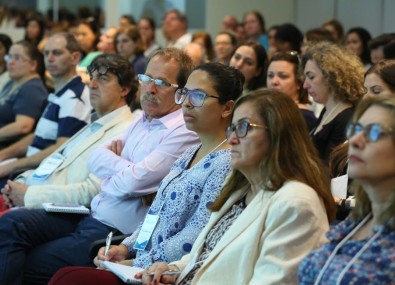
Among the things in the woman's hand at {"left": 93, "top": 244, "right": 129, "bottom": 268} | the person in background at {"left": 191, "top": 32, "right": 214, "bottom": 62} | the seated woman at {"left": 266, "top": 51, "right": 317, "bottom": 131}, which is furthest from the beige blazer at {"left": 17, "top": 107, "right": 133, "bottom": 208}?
the person in background at {"left": 191, "top": 32, "right": 214, "bottom": 62}

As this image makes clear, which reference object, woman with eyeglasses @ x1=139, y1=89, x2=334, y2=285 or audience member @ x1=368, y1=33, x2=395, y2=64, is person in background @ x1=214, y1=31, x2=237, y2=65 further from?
woman with eyeglasses @ x1=139, y1=89, x2=334, y2=285

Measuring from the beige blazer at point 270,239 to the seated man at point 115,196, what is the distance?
1072mm

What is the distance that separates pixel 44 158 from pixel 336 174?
7.37 ft

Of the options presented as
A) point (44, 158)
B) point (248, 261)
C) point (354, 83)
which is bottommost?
point (44, 158)

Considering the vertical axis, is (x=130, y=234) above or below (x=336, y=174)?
below

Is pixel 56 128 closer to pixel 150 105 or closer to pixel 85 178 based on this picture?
pixel 85 178

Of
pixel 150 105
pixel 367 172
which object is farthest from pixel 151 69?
pixel 367 172

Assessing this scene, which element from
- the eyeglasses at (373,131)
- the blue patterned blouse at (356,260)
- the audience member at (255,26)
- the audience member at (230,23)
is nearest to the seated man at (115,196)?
the blue patterned blouse at (356,260)

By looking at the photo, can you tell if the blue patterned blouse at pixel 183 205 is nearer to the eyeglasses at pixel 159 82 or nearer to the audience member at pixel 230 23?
the eyeglasses at pixel 159 82

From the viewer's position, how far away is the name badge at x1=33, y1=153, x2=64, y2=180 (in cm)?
454

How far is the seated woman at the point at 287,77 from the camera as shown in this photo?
16.3ft

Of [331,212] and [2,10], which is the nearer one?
[331,212]

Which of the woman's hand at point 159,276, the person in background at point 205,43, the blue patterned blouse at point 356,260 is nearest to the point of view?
the blue patterned blouse at point 356,260

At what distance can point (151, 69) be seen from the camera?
3.87 metres
